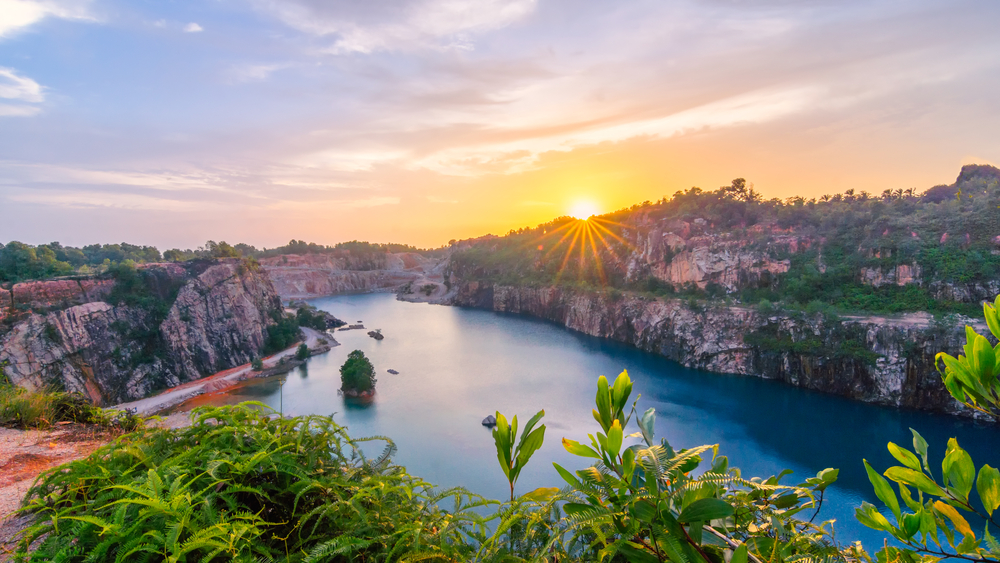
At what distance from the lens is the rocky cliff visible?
24.7 metres

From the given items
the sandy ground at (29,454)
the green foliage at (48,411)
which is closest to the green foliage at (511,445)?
the sandy ground at (29,454)

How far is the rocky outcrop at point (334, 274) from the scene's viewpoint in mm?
78125

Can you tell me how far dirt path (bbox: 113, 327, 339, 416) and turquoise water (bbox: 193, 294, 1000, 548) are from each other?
1.85 metres

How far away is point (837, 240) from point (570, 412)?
23.7m

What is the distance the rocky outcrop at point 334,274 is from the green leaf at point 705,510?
3224 inches

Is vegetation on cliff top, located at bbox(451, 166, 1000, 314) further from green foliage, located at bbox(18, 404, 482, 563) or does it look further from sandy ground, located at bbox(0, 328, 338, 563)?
sandy ground, located at bbox(0, 328, 338, 563)

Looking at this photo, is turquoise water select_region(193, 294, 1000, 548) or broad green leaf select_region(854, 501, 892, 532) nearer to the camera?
broad green leaf select_region(854, 501, 892, 532)

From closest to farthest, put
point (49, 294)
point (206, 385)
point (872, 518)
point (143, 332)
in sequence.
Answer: point (872, 518), point (49, 294), point (206, 385), point (143, 332)

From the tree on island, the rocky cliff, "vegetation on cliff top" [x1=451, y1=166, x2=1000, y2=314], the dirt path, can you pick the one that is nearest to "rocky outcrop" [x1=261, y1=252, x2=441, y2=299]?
the rocky cliff

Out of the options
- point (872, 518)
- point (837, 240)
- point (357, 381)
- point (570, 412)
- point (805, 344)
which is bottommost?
point (570, 412)

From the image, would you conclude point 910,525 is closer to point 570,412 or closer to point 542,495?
point 542,495

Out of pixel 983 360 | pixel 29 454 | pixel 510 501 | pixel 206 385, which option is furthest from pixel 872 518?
pixel 206 385

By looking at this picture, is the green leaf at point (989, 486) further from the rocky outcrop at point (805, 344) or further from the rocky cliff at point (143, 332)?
the rocky cliff at point (143, 332)

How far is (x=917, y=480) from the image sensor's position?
43.0 inches
